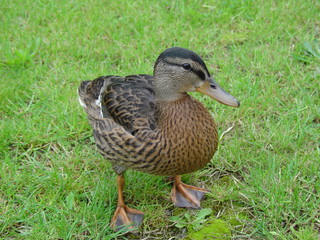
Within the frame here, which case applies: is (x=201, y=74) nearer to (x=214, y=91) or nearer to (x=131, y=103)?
(x=214, y=91)

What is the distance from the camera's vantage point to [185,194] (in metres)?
2.81

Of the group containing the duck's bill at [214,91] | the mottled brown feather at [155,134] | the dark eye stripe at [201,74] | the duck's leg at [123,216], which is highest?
the dark eye stripe at [201,74]

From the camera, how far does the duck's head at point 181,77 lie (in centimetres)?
241

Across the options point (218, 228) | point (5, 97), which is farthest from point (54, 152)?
point (218, 228)

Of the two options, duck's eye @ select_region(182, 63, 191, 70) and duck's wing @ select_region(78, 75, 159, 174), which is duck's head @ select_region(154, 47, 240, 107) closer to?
duck's eye @ select_region(182, 63, 191, 70)

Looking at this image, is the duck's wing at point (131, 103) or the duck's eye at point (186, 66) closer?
the duck's eye at point (186, 66)

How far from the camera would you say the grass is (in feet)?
8.85

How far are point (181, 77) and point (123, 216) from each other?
3.26ft

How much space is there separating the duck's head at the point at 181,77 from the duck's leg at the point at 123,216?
0.69 meters

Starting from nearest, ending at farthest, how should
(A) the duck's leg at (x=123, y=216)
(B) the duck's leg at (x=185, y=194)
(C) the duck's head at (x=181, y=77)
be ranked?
(C) the duck's head at (x=181, y=77), (A) the duck's leg at (x=123, y=216), (B) the duck's leg at (x=185, y=194)

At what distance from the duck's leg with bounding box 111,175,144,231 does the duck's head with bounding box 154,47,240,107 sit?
690 mm

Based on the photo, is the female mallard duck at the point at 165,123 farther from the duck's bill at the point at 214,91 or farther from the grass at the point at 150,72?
the grass at the point at 150,72

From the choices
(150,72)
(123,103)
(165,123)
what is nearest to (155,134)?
(165,123)

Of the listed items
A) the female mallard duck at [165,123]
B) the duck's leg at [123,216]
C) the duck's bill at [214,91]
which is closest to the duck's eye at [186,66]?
the female mallard duck at [165,123]
